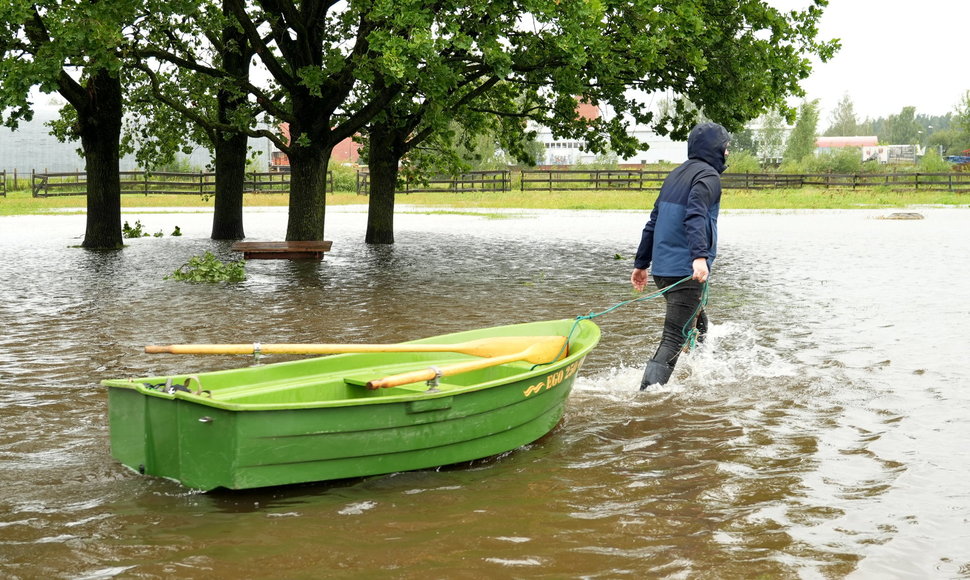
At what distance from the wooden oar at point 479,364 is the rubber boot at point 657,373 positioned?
2.70 ft

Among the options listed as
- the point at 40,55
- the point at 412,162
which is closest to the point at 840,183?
the point at 412,162

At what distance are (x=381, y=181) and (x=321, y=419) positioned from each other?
19075 mm

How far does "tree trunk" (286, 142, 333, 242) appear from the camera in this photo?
19.7m

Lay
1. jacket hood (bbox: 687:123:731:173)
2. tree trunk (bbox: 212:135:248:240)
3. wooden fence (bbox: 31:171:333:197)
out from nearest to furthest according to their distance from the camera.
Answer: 1. jacket hood (bbox: 687:123:731:173)
2. tree trunk (bbox: 212:135:248:240)
3. wooden fence (bbox: 31:171:333:197)

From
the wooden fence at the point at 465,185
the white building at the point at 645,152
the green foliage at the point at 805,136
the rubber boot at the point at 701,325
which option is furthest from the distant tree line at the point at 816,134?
the rubber boot at the point at 701,325

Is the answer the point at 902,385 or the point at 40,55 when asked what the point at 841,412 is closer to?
the point at 902,385

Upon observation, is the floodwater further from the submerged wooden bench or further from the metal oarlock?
the submerged wooden bench

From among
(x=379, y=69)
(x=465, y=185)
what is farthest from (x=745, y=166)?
(x=379, y=69)

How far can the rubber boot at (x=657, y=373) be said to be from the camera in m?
7.52

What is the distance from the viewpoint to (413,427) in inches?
223

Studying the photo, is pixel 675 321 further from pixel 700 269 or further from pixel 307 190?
pixel 307 190

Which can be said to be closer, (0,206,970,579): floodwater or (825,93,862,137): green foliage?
(0,206,970,579): floodwater

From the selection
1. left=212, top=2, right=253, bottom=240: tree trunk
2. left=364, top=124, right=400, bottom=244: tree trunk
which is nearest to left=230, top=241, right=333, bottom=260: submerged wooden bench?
left=364, top=124, right=400, bottom=244: tree trunk

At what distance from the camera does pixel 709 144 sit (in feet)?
24.1
